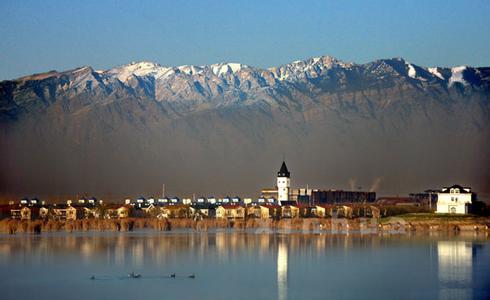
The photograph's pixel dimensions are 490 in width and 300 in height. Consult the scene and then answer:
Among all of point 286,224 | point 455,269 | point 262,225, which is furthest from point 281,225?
point 455,269

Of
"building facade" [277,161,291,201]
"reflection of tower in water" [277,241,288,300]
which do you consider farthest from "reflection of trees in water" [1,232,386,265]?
"building facade" [277,161,291,201]

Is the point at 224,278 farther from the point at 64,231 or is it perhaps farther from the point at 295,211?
the point at 295,211

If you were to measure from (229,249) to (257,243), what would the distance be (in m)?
6.20

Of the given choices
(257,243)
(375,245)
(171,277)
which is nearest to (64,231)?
(257,243)

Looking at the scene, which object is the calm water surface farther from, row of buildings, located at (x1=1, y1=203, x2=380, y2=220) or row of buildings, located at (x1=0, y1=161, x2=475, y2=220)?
row of buildings, located at (x1=1, y1=203, x2=380, y2=220)

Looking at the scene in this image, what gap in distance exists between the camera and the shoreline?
90438 mm

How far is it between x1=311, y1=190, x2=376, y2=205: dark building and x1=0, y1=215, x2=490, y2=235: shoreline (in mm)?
26514

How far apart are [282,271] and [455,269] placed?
743 centimetres

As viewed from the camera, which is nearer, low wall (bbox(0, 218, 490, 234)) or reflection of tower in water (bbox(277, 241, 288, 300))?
reflection of tower in water (bbox(277, 241, 288, 300))

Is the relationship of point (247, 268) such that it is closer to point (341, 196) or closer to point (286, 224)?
point (286, 224)

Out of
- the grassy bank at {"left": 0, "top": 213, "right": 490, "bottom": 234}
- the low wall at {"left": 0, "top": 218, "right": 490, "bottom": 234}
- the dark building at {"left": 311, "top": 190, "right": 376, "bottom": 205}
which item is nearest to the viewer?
the low wall at {"left": 0, "top": 218, "right": 490, "bottom": 234}

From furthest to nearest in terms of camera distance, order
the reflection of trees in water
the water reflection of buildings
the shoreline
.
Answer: the shoreline
the reflection of trees in water
the water reflection of buildings

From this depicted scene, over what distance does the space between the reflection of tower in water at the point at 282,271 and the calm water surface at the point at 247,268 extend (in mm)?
42

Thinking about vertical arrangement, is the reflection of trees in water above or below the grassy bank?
below
